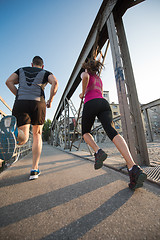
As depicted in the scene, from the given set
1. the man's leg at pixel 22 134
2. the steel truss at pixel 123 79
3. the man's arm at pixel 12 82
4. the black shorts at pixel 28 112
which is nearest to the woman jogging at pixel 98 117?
the steel truss at pixel 123 79

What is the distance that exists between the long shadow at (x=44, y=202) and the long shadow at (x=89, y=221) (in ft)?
0.94

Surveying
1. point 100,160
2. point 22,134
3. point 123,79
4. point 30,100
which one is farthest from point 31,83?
point 123,79

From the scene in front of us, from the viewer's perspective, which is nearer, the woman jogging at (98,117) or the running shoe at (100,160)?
the woman jogging at (98,117)

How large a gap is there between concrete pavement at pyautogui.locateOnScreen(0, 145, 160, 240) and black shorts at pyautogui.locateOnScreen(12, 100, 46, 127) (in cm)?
90

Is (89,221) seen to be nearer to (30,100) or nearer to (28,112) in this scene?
(28,112)

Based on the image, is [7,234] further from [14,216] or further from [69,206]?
[69,206]

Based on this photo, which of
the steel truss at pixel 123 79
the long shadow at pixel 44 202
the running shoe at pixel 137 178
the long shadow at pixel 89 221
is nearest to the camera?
the long shadow at pixel 89 221

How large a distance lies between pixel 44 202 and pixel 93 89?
5.00 feet

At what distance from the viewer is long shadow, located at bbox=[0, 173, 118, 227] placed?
0.83m

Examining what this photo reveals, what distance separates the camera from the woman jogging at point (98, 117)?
1186 mm

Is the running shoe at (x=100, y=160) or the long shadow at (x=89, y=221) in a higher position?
the running shoe at (x=100, y=160)

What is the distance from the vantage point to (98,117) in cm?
161

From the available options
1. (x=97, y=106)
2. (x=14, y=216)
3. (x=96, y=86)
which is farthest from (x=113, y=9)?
(x=14, y=216)

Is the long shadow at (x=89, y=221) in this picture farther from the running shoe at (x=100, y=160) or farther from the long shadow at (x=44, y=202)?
the running shoe at (x=100, y=160)
